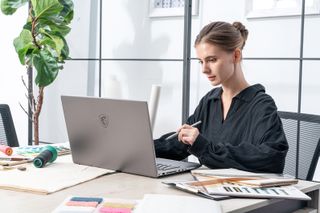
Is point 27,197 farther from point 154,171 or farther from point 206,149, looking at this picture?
point 206,149

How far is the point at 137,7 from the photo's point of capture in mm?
3527

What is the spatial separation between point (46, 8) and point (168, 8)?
32.5 inches

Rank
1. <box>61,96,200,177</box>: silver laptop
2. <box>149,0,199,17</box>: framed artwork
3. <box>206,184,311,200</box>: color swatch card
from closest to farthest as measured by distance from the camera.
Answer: <box>206,184,311,200</box>: color swatch card → <box>61,96,200,177</box>: silver laptop → <box>149,0,199,17</box>: framed artwork

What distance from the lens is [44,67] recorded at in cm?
329

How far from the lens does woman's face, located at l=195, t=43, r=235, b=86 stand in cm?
176

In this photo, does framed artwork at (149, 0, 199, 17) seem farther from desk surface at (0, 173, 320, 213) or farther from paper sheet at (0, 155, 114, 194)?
desk surface at (0, 173, 320, 213)

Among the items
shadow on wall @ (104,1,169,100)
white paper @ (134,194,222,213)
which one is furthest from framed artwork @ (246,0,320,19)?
white paper @ (134,194,222,213)

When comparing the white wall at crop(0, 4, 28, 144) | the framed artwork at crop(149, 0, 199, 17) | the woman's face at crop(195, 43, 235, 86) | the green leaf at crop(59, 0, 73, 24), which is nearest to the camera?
the woman's face at crop(195, 43, 235, 86)

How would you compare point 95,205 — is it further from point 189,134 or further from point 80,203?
point 189,134

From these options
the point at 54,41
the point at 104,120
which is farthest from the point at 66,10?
the point at 104,120

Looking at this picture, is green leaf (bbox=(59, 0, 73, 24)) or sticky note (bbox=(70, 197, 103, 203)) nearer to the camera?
sticky note (bbox=(70, 197, 103, 203))

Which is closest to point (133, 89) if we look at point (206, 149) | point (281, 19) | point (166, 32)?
point (166, 32)

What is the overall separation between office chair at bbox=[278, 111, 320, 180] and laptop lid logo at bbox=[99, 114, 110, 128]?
2.56 ft

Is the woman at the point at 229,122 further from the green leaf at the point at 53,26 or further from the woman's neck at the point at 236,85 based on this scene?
the green leaf at the point at 53,26
